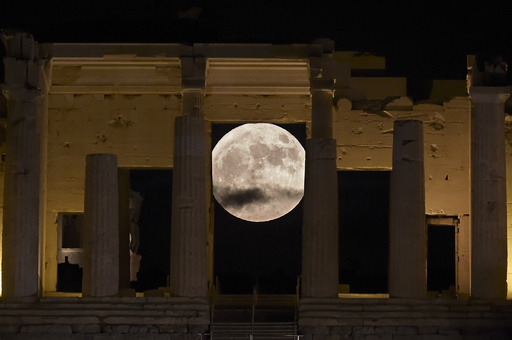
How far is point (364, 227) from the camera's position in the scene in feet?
189

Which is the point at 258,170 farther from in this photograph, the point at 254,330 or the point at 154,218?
the point at 154,218

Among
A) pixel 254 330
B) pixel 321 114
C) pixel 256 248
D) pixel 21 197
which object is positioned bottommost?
pixel 254 330

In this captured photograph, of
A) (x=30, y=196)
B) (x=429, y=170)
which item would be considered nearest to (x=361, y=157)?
(x=429, y=170)

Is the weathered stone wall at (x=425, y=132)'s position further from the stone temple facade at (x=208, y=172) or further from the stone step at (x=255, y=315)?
the stone step at (x=255, y=315)

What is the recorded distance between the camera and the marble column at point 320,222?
33500 mm

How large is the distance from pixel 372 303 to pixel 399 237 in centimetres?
176

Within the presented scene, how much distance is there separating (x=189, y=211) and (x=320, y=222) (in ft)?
10.4

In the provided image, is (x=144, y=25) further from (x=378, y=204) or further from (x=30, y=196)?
(x=378, y=204)

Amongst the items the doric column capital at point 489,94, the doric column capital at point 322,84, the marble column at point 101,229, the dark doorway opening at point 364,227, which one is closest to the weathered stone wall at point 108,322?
the marble column at point 101,229

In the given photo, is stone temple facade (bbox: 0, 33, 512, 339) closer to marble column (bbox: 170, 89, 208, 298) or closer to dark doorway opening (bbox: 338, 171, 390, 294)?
marble column (bbox: 170, 89, 208, 298)

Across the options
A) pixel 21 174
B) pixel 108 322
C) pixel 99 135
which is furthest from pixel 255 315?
pixel 99 135

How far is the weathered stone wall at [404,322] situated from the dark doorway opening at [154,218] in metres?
22.9

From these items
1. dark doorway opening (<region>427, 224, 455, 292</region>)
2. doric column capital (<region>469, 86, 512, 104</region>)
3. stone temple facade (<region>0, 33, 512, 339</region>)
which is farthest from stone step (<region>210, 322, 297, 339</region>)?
dark doorway opening (<region>427, 224, 455, 292</region>)

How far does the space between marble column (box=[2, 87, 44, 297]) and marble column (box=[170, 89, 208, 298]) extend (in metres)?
3.41
